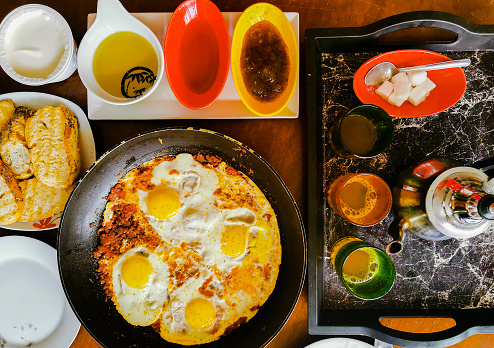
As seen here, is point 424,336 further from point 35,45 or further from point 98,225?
point 35,45

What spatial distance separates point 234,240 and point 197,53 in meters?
0.92

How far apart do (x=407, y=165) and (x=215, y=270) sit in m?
1.07

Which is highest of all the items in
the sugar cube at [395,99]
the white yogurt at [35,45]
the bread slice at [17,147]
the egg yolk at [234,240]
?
the white yogurt at [35,45]

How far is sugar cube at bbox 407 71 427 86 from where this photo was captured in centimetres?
153

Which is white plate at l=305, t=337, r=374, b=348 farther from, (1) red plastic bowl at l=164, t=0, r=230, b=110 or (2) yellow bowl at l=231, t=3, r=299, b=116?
(1) red plastic bowl at l=164, t=0, r=230, b=110

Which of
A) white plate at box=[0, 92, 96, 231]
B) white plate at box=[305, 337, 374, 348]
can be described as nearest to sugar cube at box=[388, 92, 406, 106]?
white plate at box=[305, 337, 374, 348]

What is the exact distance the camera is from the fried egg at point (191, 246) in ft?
5.24

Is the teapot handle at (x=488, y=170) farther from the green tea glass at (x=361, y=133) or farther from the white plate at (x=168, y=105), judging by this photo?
the white plate at (x=168, y=105)

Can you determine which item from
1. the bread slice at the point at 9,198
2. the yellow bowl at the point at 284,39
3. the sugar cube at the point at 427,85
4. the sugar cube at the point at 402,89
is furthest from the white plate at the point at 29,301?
the sugar cube at the point at 427,85

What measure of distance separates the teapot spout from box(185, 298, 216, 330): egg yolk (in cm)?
87

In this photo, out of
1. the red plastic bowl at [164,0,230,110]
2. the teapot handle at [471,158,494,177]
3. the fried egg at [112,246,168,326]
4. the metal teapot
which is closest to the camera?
the metal teapot

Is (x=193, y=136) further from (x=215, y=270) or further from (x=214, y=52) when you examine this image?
(x=215, y=270)

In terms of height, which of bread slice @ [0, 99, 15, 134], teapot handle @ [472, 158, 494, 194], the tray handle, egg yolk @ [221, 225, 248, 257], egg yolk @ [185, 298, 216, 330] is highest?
bread slice @ [0, 99, 15, 134]

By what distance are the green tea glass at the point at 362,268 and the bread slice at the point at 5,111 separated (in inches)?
65.3
